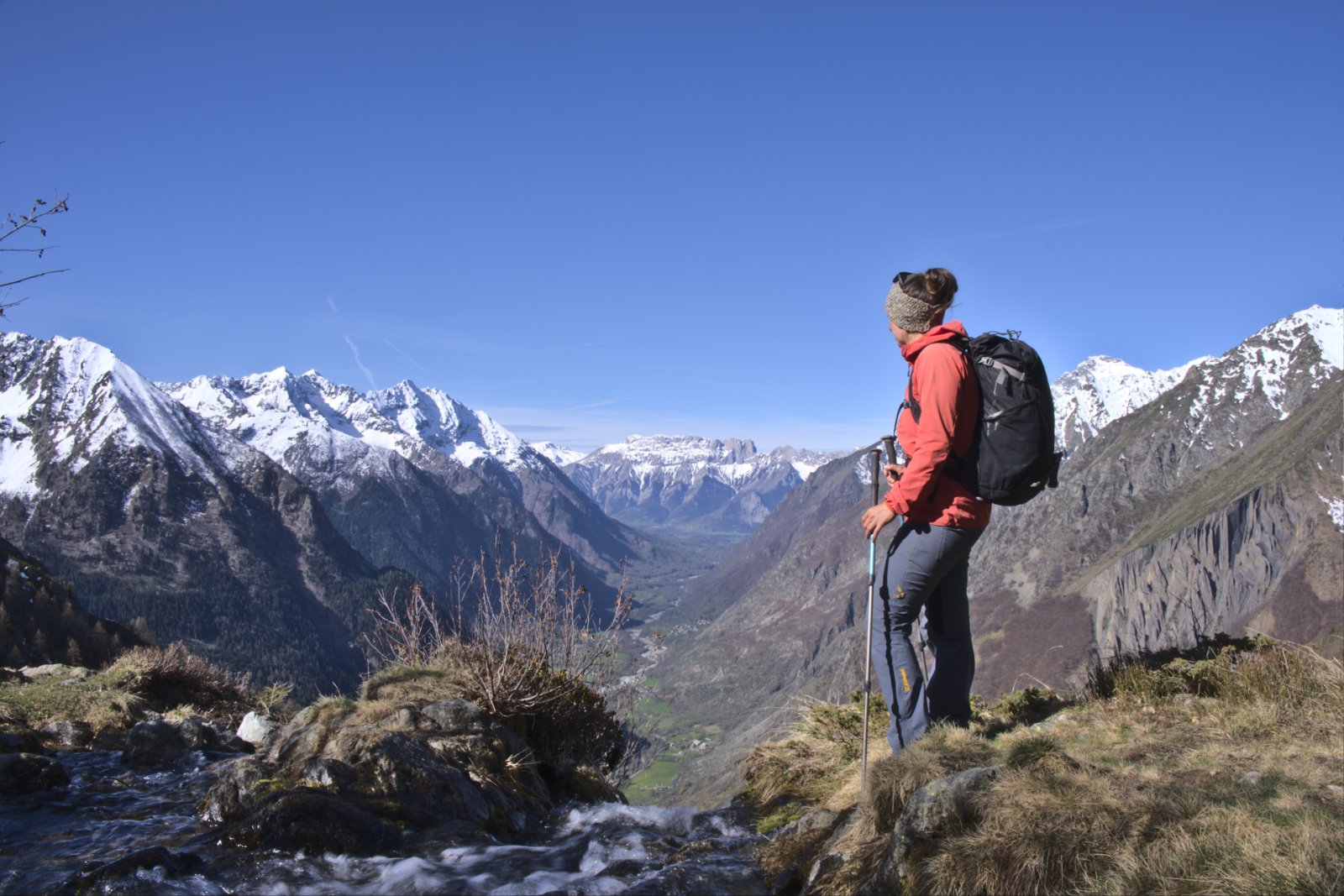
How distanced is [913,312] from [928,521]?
171 cm

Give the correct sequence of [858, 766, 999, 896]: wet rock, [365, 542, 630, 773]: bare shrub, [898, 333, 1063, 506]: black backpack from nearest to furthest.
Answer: [858, 766, 999, 896]: wet rock
[898, 333, 1063, 506]: black backpack
[365, 542, 630, 773]: bare shrub

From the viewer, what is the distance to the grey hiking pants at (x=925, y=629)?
254 inches

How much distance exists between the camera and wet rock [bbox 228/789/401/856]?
228 inches

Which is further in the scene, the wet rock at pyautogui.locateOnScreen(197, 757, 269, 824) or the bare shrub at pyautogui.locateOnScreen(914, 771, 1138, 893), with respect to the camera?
the wet rock at pyautogui.locateOnScreen(197, 757, 269, 824)

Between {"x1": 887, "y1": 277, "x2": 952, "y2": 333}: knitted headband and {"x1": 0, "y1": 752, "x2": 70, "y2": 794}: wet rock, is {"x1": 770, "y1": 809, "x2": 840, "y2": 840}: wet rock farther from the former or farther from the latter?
{"x1": 0, "y1": 752, "x2": 70, "y2": 794}: wet rock

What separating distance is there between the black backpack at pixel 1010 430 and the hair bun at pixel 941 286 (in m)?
0.58

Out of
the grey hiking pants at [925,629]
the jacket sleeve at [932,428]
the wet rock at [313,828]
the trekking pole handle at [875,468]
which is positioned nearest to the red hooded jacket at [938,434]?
the jacket sleeve at [932,428]

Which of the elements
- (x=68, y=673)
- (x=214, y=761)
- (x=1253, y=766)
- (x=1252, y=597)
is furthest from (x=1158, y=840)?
(x=1252, y=597)

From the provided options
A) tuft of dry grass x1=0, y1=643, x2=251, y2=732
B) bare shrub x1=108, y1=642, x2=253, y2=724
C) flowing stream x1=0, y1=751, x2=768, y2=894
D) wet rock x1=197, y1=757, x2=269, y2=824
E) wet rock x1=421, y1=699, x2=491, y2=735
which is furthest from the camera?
Result: bare shrub x1=108, y1=642, x2=253, y2=724

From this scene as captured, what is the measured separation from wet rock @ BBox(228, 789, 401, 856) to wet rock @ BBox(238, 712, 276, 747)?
510cm

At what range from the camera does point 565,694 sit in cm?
1000

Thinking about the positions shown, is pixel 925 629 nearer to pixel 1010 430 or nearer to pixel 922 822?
pixel 1010 430

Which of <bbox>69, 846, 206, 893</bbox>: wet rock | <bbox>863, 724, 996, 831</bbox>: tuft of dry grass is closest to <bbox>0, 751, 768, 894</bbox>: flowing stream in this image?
<bbox>69, 846, 206, 893</bbox>: wet rock

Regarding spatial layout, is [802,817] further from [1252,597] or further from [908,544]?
[1252,597]
